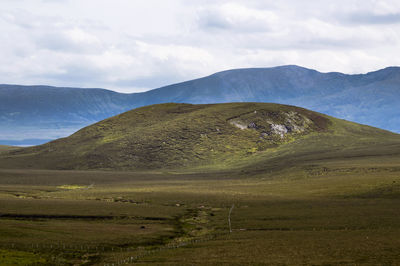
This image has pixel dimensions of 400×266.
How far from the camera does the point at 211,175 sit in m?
188

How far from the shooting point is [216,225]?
81.8m

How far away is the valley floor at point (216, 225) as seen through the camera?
57.5 meters

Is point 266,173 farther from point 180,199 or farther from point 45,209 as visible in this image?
point 45,209

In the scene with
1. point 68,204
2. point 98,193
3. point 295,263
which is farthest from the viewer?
point 98,193

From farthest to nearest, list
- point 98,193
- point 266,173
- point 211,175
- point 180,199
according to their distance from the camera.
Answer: point 211,175 → point 266,173 → point 98,193 → point 180,199

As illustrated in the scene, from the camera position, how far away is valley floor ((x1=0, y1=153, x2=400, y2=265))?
57.5 metres

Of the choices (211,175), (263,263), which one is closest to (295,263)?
(263,263)

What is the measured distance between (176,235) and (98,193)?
58.1 meters

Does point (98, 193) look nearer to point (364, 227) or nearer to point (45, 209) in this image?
point (45, 209)

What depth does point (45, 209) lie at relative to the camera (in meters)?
93.6

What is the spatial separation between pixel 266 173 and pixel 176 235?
10355 cm

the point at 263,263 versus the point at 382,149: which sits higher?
the point at 382,149

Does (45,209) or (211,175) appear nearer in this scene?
(45,209)

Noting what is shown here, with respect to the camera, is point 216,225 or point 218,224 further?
point 218,224
